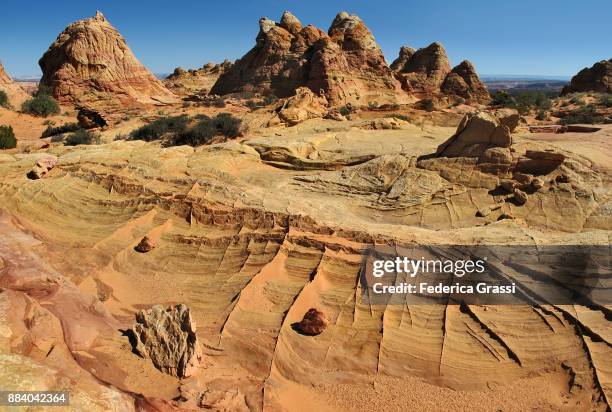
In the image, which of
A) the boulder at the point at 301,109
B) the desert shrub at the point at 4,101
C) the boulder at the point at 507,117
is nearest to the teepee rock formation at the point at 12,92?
the desert shrub at the point at 4,101

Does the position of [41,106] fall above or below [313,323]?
above

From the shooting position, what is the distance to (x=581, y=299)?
548 cm

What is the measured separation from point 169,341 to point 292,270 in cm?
218

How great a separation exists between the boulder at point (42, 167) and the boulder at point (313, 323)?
7.57 m

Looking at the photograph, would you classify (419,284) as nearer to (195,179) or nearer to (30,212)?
(195,179)

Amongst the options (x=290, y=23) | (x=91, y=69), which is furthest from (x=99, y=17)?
(x=290, y=23)

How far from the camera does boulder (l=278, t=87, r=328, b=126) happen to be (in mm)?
16969

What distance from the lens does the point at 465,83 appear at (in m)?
38.7

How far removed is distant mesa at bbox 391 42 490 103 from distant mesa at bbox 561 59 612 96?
31.1 feet

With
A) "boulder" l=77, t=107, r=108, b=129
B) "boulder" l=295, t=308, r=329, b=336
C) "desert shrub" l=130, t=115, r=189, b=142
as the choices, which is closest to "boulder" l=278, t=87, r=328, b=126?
"desert shrub" l=130, t=115, r=189, b=142

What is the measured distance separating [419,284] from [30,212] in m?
7.75

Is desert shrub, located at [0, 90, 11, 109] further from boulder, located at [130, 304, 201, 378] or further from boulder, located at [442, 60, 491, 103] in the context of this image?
boulder, located at [442, 60, 491, 103]

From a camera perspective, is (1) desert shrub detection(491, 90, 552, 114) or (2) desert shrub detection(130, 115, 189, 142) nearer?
(2) desert shrub detection(130, 115, 189, 142)

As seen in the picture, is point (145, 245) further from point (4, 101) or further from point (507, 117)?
point (4, 101)
